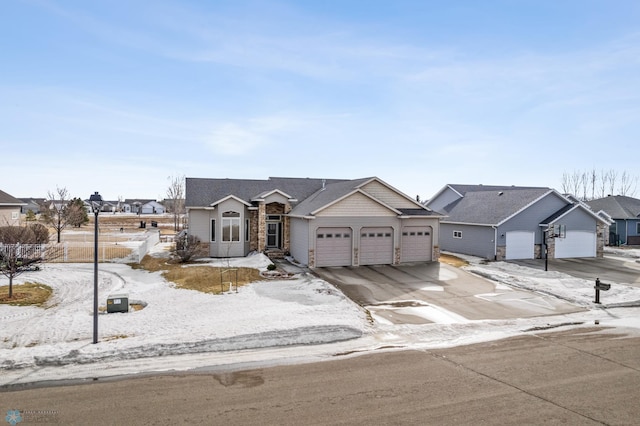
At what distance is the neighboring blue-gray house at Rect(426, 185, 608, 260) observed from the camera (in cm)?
2827

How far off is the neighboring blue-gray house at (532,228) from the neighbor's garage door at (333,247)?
393 inches

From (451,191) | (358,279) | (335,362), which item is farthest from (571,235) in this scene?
(335,362)

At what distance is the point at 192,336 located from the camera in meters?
11.4

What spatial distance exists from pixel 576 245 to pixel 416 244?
13.4 metres

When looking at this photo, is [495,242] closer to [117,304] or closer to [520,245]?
[520,245]

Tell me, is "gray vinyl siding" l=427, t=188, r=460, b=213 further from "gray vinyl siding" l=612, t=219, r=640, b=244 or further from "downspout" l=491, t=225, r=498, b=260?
"gray vinyl siding" l=612, t=219, r=640, b=244

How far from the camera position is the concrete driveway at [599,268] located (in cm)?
2212

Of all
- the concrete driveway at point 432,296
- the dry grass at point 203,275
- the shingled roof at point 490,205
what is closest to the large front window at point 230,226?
the dry grass at point 203,275

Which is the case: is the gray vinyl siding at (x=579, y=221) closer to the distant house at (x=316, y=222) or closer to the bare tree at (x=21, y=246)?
the distant house at (x=316, y=222)

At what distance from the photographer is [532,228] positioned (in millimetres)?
28953

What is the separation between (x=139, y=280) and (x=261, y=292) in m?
6.69

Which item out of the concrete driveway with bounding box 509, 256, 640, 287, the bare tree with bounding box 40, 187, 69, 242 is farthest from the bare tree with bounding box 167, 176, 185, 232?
the concrete driveway with bounding box 509, 256, 640, 287

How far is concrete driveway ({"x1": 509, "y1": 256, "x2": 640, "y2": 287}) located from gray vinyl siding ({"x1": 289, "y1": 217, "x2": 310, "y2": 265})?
1449 centimetres

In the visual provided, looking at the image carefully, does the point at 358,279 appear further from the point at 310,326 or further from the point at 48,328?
the point at 48,328
